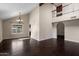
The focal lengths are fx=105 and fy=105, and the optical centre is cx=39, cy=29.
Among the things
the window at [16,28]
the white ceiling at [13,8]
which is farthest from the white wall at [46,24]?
the window at [16,28]

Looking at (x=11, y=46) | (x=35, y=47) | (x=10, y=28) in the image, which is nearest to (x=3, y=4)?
(x=10, y=28)

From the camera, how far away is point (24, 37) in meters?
2.19

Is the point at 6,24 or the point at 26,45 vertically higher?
the point at 6,24

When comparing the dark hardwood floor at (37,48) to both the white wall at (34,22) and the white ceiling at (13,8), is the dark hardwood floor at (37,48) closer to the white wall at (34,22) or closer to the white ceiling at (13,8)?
the white wall at (34,22)

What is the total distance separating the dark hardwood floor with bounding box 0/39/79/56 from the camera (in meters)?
1.96

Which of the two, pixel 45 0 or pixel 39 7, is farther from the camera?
pixel 39 7

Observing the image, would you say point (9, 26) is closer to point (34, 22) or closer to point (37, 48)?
point (34, 22)

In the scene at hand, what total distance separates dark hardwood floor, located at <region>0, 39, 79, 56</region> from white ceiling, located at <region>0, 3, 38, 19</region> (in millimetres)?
519

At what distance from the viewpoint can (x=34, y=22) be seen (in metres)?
2.26

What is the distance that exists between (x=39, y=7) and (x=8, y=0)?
0.61 m

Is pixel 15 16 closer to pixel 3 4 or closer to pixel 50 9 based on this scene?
pixel 3 4

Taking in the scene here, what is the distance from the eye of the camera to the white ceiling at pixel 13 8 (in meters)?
1.92

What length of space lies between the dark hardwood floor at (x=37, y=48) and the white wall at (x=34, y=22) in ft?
0.47

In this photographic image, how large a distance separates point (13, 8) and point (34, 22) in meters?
0.53
